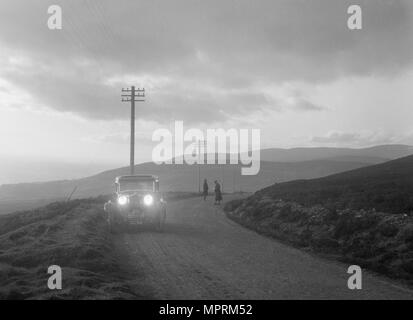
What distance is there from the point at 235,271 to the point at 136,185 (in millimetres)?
11063

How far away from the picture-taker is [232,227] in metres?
22.6

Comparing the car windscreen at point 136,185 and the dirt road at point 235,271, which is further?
the car windscreen at point 136,185

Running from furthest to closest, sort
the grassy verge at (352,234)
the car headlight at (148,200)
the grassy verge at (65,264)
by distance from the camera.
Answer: the car headlight at (148,200), the grassy verge at (352,234), the grassy verge at (65,264)

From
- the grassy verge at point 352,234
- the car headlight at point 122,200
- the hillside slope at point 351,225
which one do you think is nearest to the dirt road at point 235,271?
the grassy verge at point 352,234

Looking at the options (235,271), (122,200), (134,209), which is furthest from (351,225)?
(122,200)

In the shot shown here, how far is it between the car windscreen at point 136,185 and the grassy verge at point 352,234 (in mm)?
5660

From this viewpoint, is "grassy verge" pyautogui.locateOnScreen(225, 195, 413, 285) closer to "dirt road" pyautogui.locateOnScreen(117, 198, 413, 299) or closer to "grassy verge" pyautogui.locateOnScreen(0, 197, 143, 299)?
"dirt road" pyautogui.locateOnScreen(117, 198, 413, 299)

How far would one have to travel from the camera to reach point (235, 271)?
11.7 metres

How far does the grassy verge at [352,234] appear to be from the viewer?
12600 mm

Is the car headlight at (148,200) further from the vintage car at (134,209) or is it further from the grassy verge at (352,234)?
the grassy verge at (352,234)

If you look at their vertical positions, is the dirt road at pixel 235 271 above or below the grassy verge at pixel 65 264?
below

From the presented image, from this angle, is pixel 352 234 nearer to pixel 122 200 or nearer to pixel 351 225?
pixel 351 225
